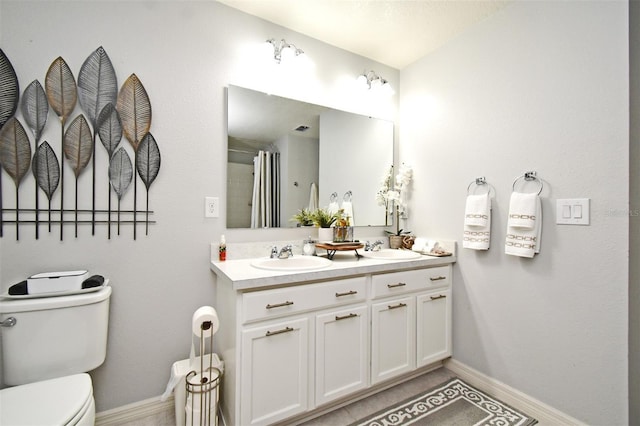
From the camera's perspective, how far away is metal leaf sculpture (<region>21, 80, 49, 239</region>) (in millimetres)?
1357

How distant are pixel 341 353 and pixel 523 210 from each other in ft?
4.31

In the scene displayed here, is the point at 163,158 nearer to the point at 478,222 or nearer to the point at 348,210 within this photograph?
the point at 348,210

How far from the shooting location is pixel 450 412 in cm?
167

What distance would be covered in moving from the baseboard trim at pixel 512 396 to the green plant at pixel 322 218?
4.45 ft

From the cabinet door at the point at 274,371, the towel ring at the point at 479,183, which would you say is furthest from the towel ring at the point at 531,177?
the cabinet door at the point at 274,371

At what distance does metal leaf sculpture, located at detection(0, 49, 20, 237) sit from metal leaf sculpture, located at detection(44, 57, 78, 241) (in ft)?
0.37

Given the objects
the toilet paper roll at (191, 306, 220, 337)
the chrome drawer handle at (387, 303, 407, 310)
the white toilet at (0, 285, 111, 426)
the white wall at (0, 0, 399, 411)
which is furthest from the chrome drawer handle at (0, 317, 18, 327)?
the chrome drawer handle at (387, 303, 407, 310)

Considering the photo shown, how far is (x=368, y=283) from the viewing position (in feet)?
5.65

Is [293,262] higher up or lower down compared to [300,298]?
higher up

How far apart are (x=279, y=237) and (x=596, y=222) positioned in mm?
1770

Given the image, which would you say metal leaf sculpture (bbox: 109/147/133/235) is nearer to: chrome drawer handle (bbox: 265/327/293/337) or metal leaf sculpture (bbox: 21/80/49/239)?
metal leaf sculpture (bbox: 21/80/49/239)

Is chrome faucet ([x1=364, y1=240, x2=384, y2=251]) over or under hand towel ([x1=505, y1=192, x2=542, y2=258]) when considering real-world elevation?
under

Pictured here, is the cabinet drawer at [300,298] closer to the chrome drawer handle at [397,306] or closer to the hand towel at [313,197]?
the chrome drawer handle at [397,306]

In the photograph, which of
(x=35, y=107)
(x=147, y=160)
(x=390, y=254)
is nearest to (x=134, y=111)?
(x=147, y=160)
